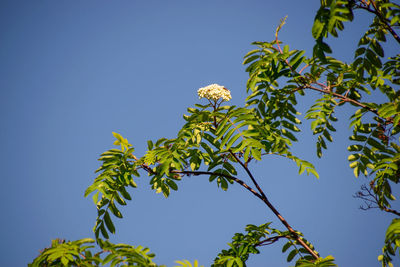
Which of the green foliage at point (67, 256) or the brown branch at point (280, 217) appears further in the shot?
the brown branch at point (280, 217)

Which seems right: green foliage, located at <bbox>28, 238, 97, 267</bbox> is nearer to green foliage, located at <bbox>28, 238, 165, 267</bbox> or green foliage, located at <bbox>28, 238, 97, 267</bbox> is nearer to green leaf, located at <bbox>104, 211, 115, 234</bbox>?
green foliage, located at <bbox>28, 238, 165, 267</bbox>

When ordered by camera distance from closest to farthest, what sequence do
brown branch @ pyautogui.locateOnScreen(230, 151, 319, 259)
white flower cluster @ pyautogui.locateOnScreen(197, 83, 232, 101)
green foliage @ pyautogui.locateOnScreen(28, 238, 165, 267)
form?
1. green foliage @ pyautogui.locateOnScreen(28, 238, 165, 267)
2. brown branch @ pyautogui.locateOnScreen(230, 151, 319, 259)
3. white flower cluster @ pyautogui.locateOnScreen(197, 83, 232, 101)

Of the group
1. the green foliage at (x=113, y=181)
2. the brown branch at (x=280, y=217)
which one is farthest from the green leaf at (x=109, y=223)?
the brown branch at (x=280, y=217)

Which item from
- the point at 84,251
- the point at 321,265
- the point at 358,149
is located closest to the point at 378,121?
→ the point at 358,149

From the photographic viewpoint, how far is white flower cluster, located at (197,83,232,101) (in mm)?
3889

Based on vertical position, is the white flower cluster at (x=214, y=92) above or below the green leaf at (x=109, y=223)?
above

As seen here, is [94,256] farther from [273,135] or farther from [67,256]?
[273,135]

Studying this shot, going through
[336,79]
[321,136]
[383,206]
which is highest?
[336,79]

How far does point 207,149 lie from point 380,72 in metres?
2.35

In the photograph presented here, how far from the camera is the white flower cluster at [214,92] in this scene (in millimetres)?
3889

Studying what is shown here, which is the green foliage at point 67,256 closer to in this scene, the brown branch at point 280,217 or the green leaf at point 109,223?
the green leaf at point 109,223

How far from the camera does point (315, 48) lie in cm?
290

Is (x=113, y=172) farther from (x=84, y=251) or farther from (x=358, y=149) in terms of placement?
(x=358, y=149)

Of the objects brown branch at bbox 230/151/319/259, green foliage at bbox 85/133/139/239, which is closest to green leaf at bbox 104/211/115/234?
green foliage at bbox 85/133/139/239
